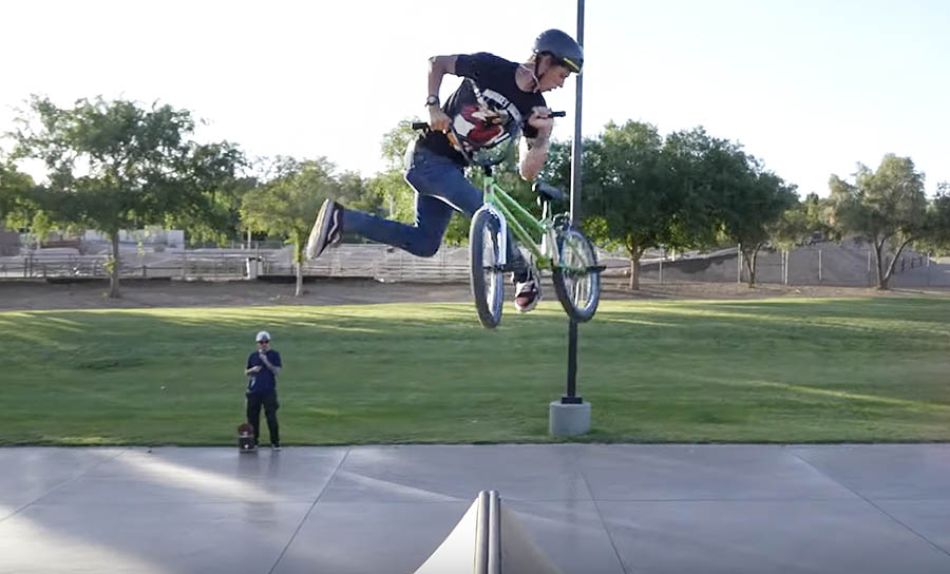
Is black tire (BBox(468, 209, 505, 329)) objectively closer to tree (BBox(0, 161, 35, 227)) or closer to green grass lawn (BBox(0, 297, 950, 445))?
green grass lawn (BBox(0, 297, 950, 445))

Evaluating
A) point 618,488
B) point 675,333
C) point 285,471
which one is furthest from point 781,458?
point 675,333

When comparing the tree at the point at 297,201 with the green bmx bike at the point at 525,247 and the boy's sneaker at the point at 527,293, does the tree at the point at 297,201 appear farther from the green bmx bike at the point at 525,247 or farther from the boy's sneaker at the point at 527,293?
the boy's sneaker at the point at 527,293

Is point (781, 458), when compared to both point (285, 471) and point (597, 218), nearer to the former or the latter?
point (285, 471)

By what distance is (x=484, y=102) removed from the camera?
565 centimetres

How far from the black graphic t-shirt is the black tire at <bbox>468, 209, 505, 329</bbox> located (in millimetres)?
414

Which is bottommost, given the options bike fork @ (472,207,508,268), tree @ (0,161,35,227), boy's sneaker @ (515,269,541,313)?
boy's sneaker @ (515,269,541,313)

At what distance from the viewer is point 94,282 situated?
5259 cm

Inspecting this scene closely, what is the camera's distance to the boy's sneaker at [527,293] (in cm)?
641

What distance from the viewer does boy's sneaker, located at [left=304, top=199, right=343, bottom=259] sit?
5.86 metres

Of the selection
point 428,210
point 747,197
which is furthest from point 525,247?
point 747,197

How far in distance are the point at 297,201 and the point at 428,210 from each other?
1347cm

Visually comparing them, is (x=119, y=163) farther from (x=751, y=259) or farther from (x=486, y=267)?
(x=486, y=267)

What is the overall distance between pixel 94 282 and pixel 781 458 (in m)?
44.2

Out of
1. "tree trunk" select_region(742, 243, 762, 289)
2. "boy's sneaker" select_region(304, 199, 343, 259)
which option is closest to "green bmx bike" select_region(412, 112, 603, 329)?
"boy's sneaker" select_region(304, 199, 343, 259)
